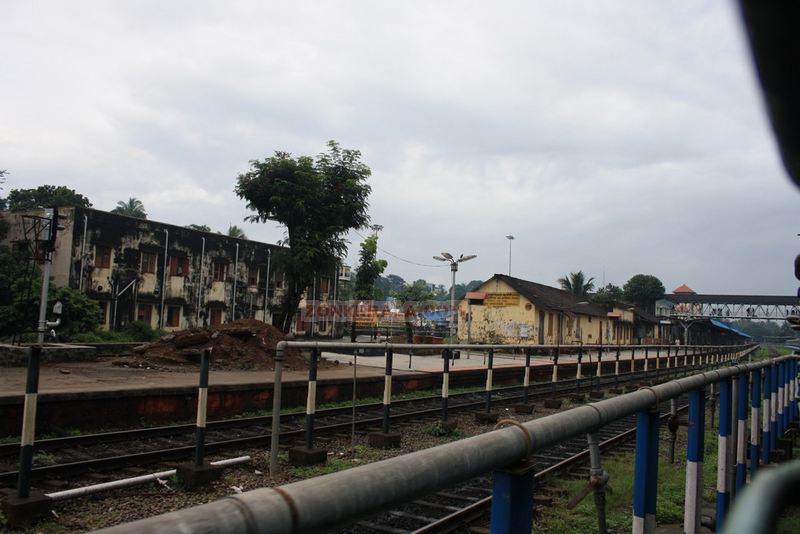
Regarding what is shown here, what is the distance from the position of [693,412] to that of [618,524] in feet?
7.24

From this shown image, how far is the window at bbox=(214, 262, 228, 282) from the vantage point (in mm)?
34188

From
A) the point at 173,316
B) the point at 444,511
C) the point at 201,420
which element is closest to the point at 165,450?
the point at 201,420

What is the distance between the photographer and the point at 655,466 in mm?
2896

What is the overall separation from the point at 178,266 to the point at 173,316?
101 inches

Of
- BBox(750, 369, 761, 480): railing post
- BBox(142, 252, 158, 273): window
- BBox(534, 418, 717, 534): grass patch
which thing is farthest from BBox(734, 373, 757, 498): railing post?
BBox(142, 252, 158, 273): window

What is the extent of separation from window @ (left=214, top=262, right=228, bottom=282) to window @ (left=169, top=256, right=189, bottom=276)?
6.60ft

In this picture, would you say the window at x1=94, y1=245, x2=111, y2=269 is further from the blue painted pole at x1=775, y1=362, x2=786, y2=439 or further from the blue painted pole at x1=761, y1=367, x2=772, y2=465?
the blue painted pole at x1=761, y1=367, x2=772, y2=465

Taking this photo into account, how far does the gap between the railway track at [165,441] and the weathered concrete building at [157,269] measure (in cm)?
1437

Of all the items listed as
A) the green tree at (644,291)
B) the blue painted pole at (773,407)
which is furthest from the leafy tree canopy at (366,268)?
the green tree at (644,291)

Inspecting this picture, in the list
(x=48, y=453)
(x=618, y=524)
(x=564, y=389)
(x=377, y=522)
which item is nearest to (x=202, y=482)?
(x=377, y=522)

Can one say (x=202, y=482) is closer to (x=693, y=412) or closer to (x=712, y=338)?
(x=693, y=412)

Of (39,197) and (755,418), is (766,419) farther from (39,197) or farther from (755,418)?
(39,197)

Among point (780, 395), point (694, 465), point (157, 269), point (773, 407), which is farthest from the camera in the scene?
point (157, 269)

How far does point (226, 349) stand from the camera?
17.5 m
